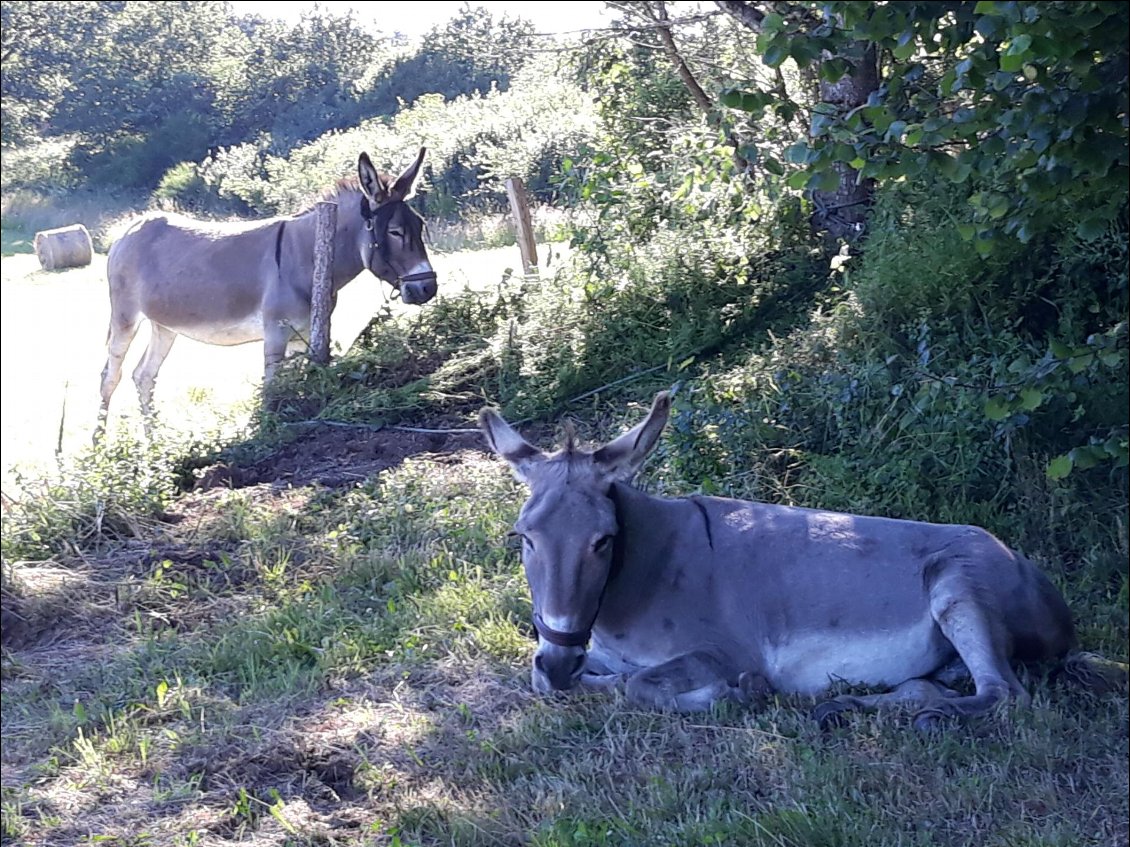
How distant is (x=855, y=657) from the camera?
4637 mm

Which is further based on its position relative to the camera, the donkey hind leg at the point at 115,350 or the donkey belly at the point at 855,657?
the donkey hind leg at the point at 115,350

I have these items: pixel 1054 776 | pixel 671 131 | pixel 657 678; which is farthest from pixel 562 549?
pixel 671 131

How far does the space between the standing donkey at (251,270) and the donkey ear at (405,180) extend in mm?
11

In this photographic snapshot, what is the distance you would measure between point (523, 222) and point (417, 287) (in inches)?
74.1

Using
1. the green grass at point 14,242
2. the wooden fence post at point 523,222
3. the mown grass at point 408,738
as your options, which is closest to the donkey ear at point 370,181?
the wooden fence post at point 523,222

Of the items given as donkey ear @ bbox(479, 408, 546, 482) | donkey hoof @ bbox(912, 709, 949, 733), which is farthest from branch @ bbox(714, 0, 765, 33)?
donkey hoof @ bbox(912, 709, 949, 733)

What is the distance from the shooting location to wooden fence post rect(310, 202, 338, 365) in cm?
991

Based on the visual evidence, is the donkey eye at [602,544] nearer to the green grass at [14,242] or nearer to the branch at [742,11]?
the branch at [742,11]

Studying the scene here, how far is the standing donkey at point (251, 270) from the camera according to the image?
10227 mm

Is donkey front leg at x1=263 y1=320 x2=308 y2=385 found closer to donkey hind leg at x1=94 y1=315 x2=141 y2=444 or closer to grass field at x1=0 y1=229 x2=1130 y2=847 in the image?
donkey hind leg at x1=94 y1=315 x2=141 y2=444

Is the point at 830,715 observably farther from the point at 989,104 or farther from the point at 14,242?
the point at 14,242

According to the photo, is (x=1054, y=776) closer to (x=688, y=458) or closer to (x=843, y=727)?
(x=843, y=727)

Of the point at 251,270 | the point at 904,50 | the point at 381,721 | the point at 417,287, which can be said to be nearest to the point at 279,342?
the point at 251,270

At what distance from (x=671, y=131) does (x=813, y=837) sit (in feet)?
25.0
